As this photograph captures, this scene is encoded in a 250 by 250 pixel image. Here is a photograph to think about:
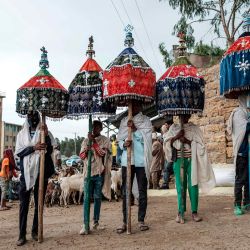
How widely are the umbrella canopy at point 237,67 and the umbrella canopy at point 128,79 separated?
127 cm

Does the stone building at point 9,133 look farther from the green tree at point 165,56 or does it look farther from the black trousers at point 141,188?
the black trousers at point 141,188

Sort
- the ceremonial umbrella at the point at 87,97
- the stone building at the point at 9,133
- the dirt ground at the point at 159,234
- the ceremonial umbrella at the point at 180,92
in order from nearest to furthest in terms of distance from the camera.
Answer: the dirt ground at the point at 159,234 → the ceremonial umbrella at the point at 180,92 → the ceremonial umbrella at the point at 87,97 → the stone building at the point at 9,133

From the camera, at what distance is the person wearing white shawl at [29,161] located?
622 cm

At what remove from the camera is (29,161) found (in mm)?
6328

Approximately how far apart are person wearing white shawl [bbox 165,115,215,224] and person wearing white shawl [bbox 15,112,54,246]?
84.7 inches

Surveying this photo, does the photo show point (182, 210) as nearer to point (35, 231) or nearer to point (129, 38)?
point (35, 231)

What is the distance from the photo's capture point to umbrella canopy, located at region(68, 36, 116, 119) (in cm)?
671

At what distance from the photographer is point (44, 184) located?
6445 mm

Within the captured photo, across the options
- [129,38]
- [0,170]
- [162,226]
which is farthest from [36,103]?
[0,170]

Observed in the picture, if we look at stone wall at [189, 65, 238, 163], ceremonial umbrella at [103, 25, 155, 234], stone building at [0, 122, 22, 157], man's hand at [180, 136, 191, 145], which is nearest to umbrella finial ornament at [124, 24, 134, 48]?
ceremonial umbrella at [103, 25, 155, 234]

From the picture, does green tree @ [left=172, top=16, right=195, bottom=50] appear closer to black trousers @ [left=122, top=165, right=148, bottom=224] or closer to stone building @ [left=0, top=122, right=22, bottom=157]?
black trousers @ [left=122, top=165, right=148, bottom=224]

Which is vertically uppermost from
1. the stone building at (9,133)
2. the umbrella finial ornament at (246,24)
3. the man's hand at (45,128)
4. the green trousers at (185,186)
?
the stone building at (9,133)

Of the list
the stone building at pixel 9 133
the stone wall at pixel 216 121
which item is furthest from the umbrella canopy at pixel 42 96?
the stone building at pixel 9 133

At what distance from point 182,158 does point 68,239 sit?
234 centimetres
